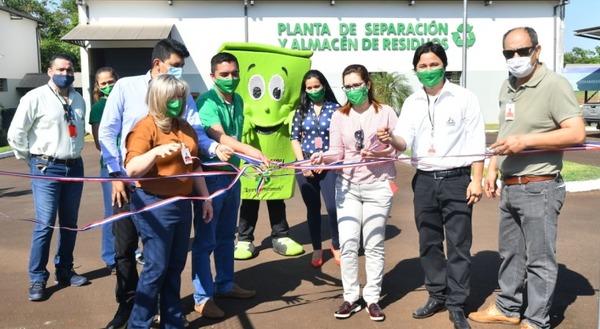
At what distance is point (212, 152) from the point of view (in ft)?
13.1

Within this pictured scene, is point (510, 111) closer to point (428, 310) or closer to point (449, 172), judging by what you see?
point (449, 172)

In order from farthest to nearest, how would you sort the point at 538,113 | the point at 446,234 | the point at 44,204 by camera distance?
the point at 44,204 < the point at 446,234 < the point at 538,113

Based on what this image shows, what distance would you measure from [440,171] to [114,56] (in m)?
22.0

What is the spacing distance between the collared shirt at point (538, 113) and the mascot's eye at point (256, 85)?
2917mm

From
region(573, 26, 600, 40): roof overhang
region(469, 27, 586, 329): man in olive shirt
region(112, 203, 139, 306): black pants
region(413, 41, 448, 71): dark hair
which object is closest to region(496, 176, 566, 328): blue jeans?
region(469, 27, 586, 329): man in olive shirt

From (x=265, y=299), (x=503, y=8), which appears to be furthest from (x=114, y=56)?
(x=265, y=299)

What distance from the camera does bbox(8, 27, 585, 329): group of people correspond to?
139 inches

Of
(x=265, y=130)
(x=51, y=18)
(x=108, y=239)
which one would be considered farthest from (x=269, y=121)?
(x=51, y=18)

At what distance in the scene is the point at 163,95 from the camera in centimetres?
338

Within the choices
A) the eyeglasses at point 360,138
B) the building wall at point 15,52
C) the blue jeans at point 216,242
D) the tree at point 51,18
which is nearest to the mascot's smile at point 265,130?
the blue jeans at point 216,242

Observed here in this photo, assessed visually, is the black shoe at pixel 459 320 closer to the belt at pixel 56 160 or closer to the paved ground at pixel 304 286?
the paved ground at pixel 304 286

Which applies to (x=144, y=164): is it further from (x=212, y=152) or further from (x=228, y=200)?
(x=228, y=200)

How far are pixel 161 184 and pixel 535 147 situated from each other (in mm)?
2438

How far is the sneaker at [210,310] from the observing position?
164 inches
